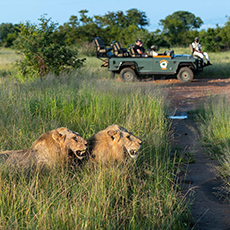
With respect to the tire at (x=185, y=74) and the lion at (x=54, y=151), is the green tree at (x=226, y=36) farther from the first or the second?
the lion at (x=54, y=151)

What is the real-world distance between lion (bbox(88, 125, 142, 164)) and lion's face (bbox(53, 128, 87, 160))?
0.17 m

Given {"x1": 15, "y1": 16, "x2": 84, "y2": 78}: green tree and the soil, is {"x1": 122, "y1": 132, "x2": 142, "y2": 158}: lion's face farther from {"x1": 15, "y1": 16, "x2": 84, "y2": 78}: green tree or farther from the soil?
{"x1": 15, "y1": 16, "x2": 84, "y2": 78}: green tree

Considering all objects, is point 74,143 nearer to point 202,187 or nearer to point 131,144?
point 131,144

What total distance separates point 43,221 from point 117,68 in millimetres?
12013

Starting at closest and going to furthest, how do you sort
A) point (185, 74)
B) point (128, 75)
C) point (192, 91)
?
point (192, 91), point (185, 74), point (128, 75)

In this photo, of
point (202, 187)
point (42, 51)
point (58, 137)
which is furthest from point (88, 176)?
point (42, 51)

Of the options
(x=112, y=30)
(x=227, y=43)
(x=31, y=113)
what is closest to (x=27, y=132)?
(x=31, y=113)

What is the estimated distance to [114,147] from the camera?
12.5 feet

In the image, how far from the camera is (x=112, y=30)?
34.5 m

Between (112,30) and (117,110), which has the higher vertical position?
(112,30)

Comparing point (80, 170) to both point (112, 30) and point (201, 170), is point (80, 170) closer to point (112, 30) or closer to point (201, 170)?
point (201, 170)

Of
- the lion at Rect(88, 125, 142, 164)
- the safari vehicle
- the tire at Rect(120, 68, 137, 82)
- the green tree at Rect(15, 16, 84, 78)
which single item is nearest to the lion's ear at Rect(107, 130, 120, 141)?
the lion at Rect(88, 125, 142, 164)

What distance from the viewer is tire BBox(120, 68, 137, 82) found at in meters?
14.4

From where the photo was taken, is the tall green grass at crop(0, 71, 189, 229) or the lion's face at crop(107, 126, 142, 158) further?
the lion's face at crop(107, 126, 142, 158)
